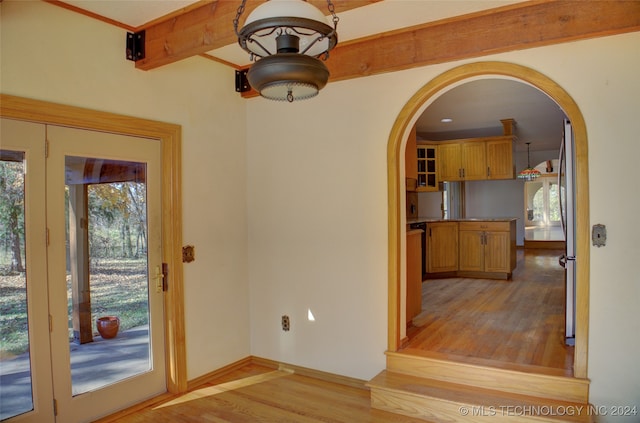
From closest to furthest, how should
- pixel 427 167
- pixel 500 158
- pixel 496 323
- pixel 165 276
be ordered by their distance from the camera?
1. pixel 165 276
2. pixel 496 323
3. pixel 500 158
4. pixel 427 167

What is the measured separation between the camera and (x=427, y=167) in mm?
7762

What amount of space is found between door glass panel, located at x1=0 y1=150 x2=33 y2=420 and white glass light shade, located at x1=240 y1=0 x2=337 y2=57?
1.84 meters

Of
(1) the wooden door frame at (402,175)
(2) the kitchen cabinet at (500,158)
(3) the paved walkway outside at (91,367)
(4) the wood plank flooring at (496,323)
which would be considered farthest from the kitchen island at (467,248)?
(3) the paved walkway outside at (91,367)

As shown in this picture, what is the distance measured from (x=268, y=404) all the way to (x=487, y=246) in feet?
15.5

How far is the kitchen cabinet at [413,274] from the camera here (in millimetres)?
4199

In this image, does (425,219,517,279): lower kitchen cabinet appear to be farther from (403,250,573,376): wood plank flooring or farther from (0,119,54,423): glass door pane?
(0,119,54,423): glass door pane

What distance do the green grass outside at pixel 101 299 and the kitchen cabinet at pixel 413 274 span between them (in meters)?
2.32

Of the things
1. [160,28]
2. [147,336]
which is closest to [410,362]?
[147,336]

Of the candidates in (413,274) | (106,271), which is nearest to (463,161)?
(413,274)

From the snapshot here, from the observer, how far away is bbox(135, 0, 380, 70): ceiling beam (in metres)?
2.49

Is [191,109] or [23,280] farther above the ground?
[191,109]

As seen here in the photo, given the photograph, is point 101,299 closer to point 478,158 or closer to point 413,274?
point 413,274

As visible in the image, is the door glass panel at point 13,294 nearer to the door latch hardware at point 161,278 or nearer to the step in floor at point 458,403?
the door latch hardware at point 161,278

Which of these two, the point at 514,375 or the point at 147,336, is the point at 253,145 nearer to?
the point at 147,336
